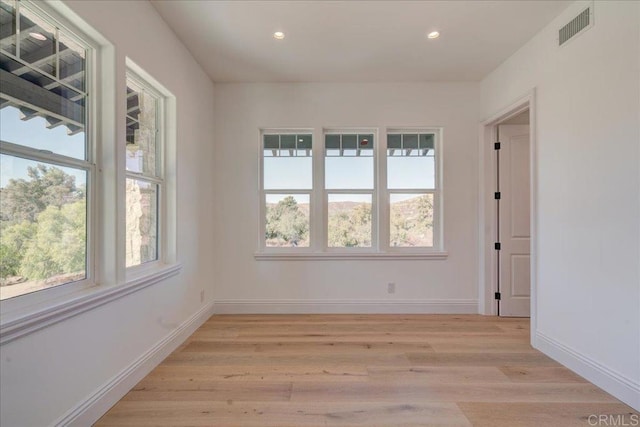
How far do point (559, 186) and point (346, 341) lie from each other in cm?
229

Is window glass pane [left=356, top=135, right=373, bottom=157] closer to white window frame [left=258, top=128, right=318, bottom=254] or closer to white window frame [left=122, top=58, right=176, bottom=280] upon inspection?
white window frame [left=258, top=128, right=318, bottom=254]

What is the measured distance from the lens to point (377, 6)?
2.25 m

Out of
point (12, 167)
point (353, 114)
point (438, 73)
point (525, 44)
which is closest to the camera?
point (12, 167)

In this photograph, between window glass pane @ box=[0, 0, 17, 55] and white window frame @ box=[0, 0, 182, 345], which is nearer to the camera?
window glass pane @ box=[0, 0, 17, 55]

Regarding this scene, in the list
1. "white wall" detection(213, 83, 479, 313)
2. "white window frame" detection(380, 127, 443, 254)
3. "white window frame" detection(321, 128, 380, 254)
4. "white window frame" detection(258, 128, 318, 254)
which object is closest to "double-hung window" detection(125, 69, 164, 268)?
"white wall" detection(213, 83, 479, 313)

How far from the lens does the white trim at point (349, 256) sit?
350 cm

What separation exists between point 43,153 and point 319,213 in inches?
99.7

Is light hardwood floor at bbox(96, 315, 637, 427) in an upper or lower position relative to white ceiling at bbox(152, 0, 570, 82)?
lower

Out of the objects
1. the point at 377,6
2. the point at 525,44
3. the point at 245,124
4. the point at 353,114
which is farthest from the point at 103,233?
the point at 525,44

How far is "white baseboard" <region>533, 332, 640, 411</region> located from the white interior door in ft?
3.13

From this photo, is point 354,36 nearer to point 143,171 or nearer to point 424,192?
point 424,192

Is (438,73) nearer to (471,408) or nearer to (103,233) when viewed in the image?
(471,408)

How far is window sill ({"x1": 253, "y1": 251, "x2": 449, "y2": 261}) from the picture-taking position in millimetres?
3504

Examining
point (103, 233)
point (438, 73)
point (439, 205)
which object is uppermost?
point (438, 73)
